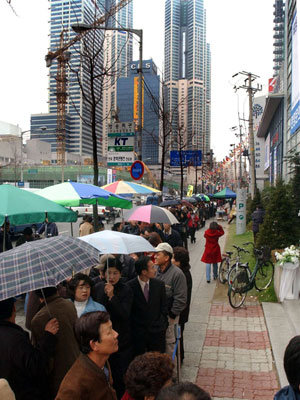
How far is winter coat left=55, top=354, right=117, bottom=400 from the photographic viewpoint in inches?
99.0

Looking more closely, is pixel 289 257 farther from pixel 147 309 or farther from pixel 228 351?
pixel 147 309

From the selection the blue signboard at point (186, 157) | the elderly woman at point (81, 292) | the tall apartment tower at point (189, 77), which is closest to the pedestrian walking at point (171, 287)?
the elderly woman at point (81, 292)

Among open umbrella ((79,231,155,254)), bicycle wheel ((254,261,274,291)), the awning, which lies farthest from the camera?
the awning

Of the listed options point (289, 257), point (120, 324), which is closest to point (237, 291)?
point (289, 257)

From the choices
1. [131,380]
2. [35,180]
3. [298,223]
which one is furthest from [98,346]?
[35,180]

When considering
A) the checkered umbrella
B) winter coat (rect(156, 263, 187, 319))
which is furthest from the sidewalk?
the checkered umbrella

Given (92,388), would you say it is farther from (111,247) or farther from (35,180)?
(35,180)

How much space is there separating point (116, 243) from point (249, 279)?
17.2 feet

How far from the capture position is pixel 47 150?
4727 inches

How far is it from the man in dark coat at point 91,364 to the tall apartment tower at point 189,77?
27755 mm

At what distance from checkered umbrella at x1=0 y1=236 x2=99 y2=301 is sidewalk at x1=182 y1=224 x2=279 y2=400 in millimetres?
2789

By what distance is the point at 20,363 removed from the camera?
2836 mm

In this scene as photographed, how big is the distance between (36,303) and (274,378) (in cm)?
345

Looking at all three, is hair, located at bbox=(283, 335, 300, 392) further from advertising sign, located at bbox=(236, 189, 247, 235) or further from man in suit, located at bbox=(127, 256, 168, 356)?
advertising sign, located at bbox=(236, 189, 247, 235)
